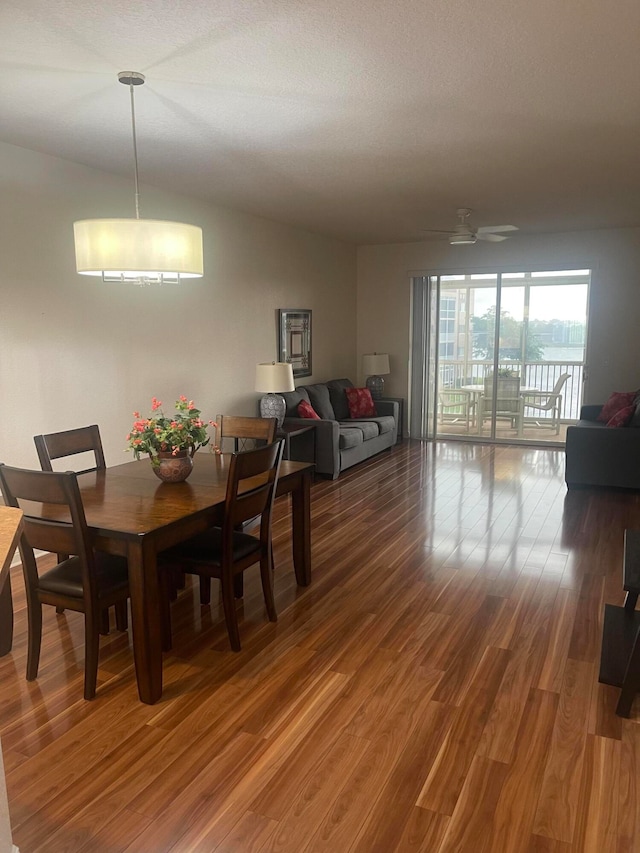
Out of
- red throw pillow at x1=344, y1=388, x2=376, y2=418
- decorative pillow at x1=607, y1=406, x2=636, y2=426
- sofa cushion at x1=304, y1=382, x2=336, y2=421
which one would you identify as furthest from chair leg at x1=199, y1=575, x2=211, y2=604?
red throw pillow at x1=344, y1=388, x2=376, y2=418

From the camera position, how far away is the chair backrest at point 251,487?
8.88 ft

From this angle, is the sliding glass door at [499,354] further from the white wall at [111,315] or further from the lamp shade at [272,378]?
the lamp shade at [272,378]

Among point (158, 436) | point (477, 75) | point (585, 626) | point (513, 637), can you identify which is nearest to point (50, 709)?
point (158, 436)

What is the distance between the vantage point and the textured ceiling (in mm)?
2191

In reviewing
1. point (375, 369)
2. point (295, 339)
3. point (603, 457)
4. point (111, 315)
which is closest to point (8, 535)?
point (111, 315)

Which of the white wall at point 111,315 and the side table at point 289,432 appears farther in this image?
the side table at point 289,432

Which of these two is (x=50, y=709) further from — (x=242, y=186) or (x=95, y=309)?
(x=242, y=186)

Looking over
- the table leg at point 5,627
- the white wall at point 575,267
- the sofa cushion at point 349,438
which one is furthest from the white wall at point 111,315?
the white wall at point 575,267

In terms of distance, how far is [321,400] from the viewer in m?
6.94

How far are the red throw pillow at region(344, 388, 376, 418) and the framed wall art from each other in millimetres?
608

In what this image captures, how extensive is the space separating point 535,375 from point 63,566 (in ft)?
22.0

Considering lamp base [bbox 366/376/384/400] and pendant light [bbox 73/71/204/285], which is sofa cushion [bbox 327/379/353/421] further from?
pendant light [bbox 73/71/204/285]

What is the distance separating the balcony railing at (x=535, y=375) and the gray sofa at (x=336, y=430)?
44.4 inches

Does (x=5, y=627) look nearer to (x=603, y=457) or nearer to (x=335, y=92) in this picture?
(x=335, y=92)
